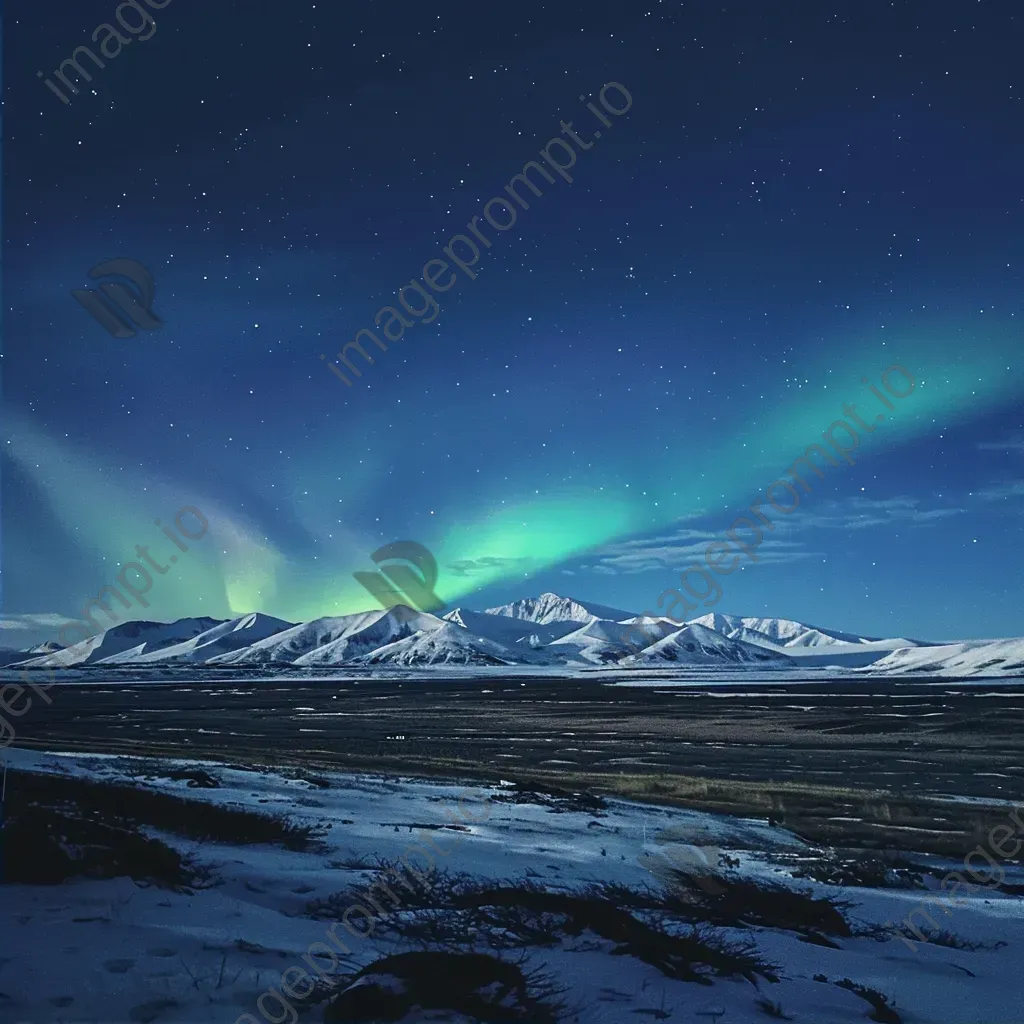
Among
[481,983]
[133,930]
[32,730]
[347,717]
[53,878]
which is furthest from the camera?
[347,717]

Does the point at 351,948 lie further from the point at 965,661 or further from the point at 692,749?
the point at 965,661

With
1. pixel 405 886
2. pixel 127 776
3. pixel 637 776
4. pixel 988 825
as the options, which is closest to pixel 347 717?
pixel 637 776

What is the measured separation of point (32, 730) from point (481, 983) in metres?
38.2

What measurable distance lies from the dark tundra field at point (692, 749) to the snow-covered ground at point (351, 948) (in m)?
5.51

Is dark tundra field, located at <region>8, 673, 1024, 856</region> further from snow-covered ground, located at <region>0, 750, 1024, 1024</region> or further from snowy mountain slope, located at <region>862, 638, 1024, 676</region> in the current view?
snowy mountain slope, located at <region>862, 638, 1024, 676</region>

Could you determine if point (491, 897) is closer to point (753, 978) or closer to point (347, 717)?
point (753, 978)

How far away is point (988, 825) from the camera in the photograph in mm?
14070

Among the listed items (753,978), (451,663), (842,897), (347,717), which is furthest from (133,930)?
(451,663)

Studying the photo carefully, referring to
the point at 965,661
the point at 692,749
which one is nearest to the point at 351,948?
the point at 692,749

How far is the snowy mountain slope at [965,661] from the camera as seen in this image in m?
113

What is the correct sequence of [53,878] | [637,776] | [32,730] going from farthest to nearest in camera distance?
[32,730], [637,776], [53,878]

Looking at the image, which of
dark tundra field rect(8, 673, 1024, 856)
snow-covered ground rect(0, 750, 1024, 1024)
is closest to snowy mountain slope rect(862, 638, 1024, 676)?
dark tundra field rect(8, 673, 1024, 856)

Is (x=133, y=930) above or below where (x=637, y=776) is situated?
above

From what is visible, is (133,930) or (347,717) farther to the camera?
(347,717)
